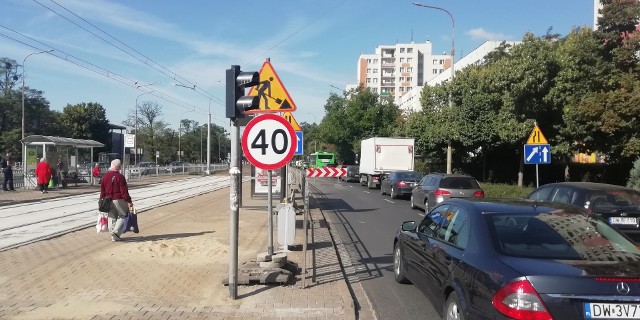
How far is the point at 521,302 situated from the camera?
12.2 feet

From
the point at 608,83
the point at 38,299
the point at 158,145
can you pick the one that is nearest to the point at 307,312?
the point at 38,299

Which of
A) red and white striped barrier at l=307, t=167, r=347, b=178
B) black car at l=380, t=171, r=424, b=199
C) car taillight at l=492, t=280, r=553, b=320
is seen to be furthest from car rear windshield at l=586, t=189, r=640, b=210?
black car at l=380, t=171, r=424, b=199

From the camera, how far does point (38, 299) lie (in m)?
6.27

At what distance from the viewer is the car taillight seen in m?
3.66

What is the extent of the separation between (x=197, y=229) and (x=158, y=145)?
3229 inches

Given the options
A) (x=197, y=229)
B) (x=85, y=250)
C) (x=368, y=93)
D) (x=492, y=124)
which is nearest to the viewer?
(x=85, y=250)

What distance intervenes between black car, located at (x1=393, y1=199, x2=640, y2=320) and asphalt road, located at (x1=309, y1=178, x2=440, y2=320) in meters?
0.53

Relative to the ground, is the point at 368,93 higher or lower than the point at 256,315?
higher

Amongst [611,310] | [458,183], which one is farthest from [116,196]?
[458,183]

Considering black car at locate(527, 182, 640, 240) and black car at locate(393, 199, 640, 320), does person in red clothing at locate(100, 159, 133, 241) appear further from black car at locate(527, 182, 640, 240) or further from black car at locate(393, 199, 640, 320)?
black car at locate(527, 182, 640, 240)

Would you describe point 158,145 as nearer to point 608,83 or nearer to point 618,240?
point 608,83

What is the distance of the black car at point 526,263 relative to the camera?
3.68 metres

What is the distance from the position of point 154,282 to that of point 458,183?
12504mm

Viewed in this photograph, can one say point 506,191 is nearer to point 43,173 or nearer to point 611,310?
point 611,310
